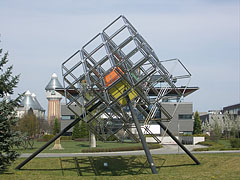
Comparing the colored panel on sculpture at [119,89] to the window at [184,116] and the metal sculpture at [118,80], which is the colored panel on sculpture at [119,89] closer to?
the metal sculpture at [118,80]

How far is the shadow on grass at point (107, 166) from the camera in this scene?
25.5 metres

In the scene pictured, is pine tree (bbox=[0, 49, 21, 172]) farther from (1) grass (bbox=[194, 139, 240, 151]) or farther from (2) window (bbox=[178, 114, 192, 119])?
(2) window (bbox=[178, 114, 192, 119])

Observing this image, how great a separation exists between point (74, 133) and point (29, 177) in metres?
55.8

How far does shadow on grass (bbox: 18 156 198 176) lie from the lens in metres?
25.5

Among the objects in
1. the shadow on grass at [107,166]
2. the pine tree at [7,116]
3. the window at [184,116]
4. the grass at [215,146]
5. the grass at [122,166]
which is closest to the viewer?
the pine tree at [7,116]

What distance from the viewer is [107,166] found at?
2711 centimetres

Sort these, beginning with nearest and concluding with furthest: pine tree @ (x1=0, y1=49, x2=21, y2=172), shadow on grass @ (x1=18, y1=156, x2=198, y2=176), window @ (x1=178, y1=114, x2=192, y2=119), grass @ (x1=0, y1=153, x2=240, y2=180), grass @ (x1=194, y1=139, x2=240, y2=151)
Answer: pine tree @ (x1=0, y1=49, x2=21, y2=172) < grass @ (x1=0, y1=153, x2=240, y2=180) < shadow on grass @ (x1=18, y1=156, x2=198, y2=176) < grass @ (x1=194, y1=139, x2=240, y2=151) < window @ (x1=178, y1=114, x2=192, y2=119)

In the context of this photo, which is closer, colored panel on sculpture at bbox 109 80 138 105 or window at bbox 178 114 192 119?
colored panel on sculpture at bbox 109 80 138 105

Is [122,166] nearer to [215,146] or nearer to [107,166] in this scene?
[107,166]

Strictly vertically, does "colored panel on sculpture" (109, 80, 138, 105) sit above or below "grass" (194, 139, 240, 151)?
above

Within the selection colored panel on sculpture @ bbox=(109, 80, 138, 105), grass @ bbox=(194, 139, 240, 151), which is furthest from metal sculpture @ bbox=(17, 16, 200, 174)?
grass @ bbox=(194, 139, 240, 151)

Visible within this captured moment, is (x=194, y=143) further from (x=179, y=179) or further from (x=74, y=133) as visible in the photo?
(x=179, y=179)

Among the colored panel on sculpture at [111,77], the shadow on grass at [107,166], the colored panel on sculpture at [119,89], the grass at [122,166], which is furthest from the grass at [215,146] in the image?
the colored panel on sculpture at [111,77]

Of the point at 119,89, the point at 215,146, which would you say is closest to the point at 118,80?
the point at 119,89
